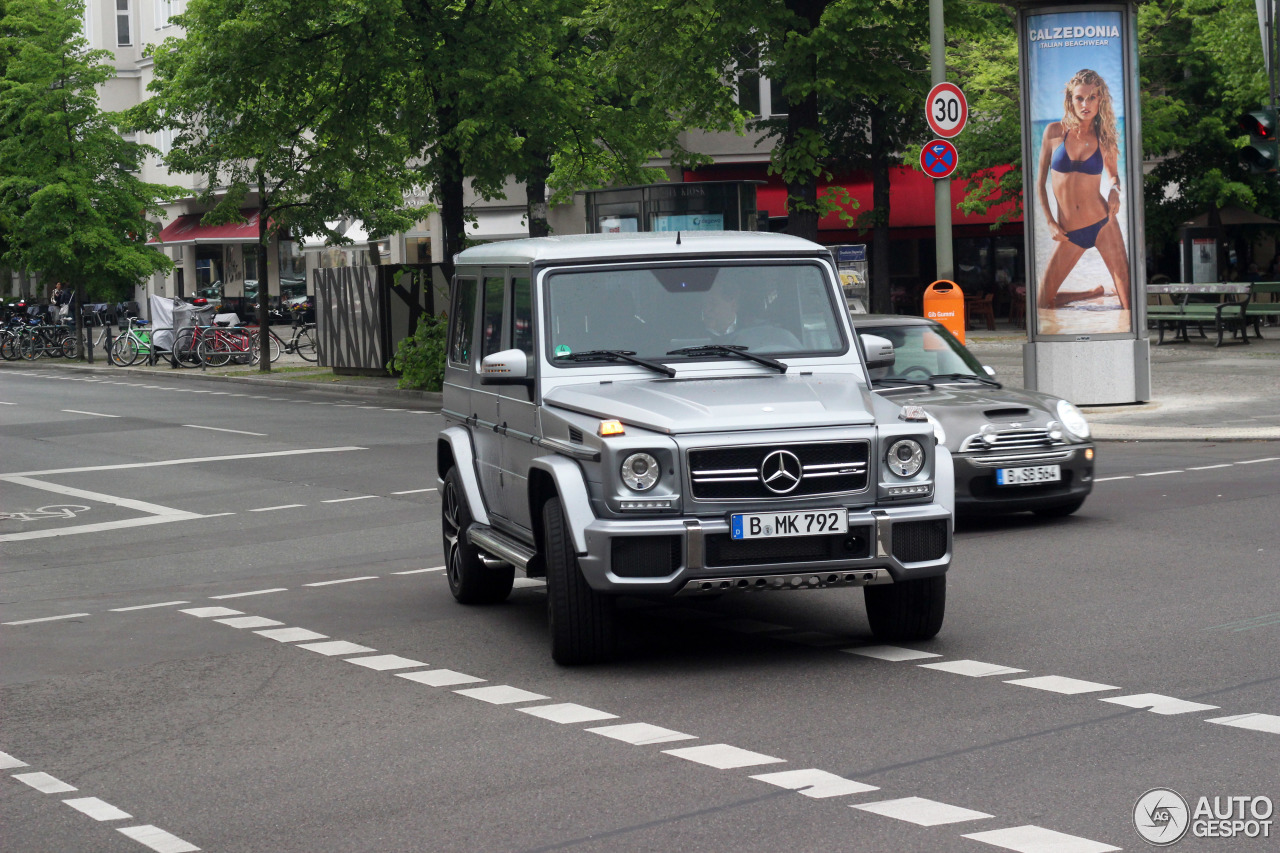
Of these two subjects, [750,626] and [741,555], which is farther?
[750,626]

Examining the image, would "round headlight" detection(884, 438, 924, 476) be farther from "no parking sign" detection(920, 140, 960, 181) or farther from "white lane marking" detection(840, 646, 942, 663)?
"no parking sign" detection(920, 140, 960, 181)

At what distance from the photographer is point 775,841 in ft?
17.0

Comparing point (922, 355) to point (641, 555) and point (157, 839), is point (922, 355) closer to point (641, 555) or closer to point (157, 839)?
point (641, 555)

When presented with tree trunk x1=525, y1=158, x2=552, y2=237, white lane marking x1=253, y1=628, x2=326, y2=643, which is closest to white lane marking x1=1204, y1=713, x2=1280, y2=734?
white lane marking x1=253, y1=628, x2=326, y2=643

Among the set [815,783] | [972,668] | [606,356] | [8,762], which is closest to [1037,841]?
[815,783]

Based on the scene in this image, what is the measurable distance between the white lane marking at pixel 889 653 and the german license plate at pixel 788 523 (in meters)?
0.75

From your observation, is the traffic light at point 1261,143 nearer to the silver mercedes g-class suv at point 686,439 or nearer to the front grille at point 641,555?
the silver mercedes g-class suv at point 686,439

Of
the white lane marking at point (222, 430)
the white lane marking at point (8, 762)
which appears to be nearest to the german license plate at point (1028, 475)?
the white lane marking at point (8, 762)

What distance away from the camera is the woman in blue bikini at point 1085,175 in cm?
2111

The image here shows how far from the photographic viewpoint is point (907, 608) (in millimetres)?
8219

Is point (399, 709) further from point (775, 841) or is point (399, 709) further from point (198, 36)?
point (198, 36)

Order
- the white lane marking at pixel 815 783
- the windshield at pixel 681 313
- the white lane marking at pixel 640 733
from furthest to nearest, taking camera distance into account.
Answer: the windshield at pixel 681 313, the white lane marking at pixel 640 733, the white lane marking at pixel 815 783

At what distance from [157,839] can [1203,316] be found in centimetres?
3021

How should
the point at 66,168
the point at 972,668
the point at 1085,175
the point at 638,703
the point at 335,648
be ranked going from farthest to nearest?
the point at 66,168
the point at 1085,175
the point at 335,648
the point at 972,668
the point at 638,703
